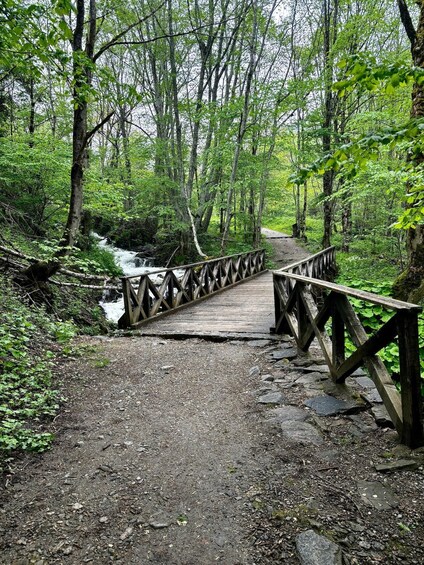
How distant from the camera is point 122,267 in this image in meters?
13.8

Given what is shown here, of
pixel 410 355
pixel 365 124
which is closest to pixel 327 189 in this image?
pixel 365 124

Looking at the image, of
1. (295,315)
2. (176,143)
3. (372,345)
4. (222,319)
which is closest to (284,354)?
(295,315)

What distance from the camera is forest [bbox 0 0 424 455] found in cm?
335

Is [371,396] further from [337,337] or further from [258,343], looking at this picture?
[258,343]

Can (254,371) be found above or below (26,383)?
below

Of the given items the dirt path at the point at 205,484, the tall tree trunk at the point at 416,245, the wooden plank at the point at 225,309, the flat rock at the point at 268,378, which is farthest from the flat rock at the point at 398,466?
the tall tree trunk at the point at 416,245

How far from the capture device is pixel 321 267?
10.9 meters

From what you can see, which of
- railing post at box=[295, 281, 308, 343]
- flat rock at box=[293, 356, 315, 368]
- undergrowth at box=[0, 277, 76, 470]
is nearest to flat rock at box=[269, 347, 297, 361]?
flat rock at box=[293, 356, 315, 368]

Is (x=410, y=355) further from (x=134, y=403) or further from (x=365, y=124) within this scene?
(x=365, y=124)

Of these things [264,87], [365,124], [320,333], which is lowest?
[320,333]

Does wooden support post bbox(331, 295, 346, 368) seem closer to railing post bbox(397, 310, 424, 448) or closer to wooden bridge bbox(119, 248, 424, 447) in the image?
wooden bridge bbox(119, 248, 424, 447)

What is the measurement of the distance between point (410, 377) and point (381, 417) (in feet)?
2.09

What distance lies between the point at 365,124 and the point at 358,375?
348 inches

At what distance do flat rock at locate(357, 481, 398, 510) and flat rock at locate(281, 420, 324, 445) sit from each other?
499mm
